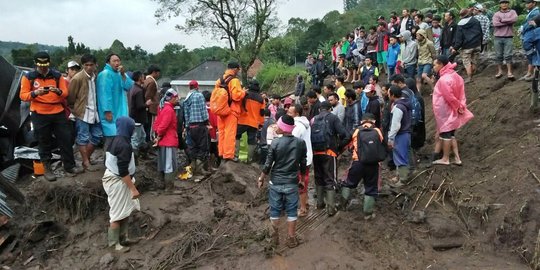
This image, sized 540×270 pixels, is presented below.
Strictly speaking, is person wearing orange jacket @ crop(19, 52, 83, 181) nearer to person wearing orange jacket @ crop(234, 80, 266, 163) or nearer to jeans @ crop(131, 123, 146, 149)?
jeans @ crop(131, 123, 146, 149)

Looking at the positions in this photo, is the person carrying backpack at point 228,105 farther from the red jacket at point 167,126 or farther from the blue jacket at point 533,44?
the blue jacket at point 533,44

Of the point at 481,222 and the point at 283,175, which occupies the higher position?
the point at 283,175

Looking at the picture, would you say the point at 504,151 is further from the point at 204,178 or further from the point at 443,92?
the point at 204,178

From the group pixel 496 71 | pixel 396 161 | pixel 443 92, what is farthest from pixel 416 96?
pixel 496 71

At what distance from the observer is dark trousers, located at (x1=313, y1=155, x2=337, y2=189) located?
6.34 metres

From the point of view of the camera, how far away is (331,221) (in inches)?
245

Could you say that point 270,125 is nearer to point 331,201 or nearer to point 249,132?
point 249,132

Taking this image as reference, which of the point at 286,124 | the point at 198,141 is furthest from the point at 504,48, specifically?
the point at 198,141

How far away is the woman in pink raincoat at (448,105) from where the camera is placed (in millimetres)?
6965

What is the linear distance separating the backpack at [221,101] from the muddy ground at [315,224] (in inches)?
43.6

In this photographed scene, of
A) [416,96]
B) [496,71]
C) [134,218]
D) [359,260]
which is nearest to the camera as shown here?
[359,260]

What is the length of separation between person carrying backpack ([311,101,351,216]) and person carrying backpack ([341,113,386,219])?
258 mm

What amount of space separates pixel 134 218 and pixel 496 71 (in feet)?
30.6

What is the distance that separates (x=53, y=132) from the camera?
7.35 m
